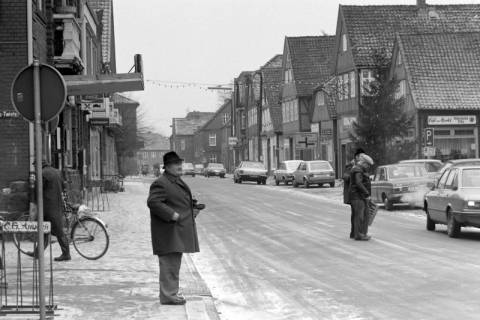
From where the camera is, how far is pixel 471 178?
1858cm

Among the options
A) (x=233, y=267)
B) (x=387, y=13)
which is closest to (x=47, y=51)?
(x=233, y=267)

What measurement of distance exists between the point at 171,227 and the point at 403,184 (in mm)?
18773

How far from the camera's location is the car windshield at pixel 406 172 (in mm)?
28344

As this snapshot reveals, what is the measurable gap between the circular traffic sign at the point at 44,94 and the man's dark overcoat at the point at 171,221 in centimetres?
225

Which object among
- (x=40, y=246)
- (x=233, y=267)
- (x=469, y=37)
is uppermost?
(x=469, y=37)

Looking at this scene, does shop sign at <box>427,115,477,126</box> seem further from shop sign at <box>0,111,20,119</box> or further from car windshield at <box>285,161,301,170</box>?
shop sign at <box>0,111,20,119</box>

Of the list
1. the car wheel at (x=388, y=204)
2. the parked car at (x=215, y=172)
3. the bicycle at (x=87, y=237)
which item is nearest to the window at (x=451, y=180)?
the bicycle at (x=87, y=237)

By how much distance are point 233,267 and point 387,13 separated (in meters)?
44.5

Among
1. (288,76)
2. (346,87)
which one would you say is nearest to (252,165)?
(346,87)

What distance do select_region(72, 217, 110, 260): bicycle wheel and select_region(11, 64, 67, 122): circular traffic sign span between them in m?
7.21

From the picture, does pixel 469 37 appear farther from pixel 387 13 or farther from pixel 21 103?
pixel 21 103

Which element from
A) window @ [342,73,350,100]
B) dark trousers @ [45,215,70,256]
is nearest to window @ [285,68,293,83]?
window @ [342,73,350,100]

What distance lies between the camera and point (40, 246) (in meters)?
7.93

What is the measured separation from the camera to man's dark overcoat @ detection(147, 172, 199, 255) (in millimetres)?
9953
